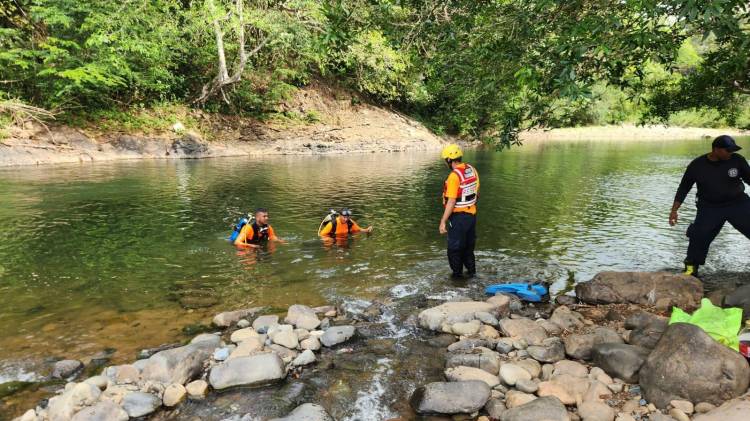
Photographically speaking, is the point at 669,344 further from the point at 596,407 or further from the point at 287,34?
the point at 287,34

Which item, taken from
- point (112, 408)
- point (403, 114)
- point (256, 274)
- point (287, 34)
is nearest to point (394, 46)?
point (256, 274)

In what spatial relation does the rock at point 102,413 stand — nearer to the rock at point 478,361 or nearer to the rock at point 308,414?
the rock at point 308,414

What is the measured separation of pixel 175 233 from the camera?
13188 millimetres

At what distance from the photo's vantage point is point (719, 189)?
7477 millimetres

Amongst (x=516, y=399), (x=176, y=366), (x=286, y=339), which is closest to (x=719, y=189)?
(x=516, y=399)

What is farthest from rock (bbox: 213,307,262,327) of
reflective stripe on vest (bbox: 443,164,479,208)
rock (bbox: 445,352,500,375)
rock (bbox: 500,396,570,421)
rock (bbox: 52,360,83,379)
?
rock (bbox: 500,396,570,421)

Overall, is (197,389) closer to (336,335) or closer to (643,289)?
(336,335)

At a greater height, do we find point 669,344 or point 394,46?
point 394,46

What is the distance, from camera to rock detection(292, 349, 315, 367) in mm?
5770

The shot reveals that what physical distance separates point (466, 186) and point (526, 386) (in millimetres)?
4099

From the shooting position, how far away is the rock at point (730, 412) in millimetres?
3990

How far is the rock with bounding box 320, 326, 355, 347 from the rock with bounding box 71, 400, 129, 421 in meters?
2.35

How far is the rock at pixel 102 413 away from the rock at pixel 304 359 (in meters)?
1.78

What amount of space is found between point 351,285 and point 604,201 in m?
12.7
